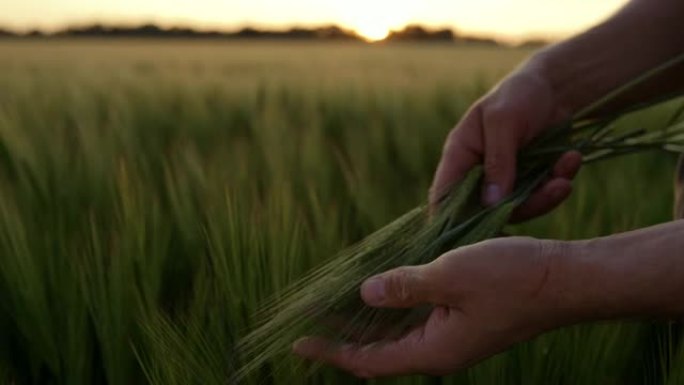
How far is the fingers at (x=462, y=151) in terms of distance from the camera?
1138 mm

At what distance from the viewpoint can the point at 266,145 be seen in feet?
5.91

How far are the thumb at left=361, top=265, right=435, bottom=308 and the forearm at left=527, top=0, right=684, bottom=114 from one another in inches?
20.5

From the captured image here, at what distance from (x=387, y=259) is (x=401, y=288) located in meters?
0.12

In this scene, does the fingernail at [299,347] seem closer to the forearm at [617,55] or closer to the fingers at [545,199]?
the fingers at [545,199]

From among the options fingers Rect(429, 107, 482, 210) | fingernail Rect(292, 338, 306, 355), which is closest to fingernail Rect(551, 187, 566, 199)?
fingers Rect(429, 107, 482, 210)

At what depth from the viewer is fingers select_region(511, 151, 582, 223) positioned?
1.06 meters

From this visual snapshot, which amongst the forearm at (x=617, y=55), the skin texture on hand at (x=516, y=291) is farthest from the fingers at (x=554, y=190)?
the skin texture on hand at (x=516, y=291)

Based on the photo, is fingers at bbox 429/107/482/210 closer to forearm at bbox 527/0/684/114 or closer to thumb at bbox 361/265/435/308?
forearm at bbox 527/0/684/114

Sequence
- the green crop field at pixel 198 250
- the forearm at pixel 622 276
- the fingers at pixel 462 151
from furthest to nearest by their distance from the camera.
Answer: the fingers at pixel 462 151 < the green crop field at pixel 198 250 < the forearm at pixel 622 276

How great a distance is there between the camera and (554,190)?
1076 mm

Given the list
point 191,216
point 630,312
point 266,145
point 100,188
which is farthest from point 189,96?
point 630,312

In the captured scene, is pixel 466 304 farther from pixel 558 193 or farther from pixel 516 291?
pixel 558 193

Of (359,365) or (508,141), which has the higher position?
(508,141)

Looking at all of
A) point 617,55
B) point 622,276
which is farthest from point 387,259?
point 617,55
